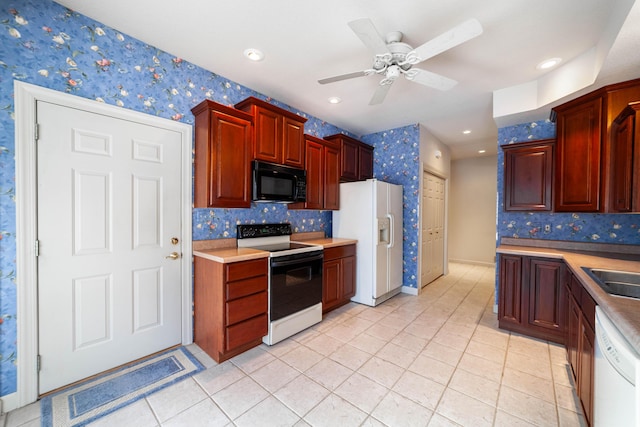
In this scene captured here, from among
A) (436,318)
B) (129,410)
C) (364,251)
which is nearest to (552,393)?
(436,318)

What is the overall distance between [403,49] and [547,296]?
8.73ft

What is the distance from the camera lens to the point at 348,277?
139 inches

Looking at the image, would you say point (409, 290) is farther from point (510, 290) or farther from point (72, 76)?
point (72, 76)

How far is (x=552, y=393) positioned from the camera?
1847mm

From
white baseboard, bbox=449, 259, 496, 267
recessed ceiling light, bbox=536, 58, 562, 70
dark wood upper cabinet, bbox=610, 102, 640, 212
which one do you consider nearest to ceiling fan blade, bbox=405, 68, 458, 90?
recessed ceiling light, bbox=536, 58, 562, 70

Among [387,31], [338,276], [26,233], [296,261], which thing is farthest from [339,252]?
[26,233]

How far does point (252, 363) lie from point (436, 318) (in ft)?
7.27

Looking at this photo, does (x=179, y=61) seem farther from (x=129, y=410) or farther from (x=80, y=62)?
(x=129, y=410)

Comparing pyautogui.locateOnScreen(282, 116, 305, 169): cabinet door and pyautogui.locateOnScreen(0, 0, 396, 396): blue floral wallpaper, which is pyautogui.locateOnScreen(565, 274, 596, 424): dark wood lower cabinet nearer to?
pyautogui.locateOnScreen(282, 116, 305, 169): cabinet door

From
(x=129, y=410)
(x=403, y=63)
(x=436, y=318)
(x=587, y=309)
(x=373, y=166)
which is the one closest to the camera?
(x=587, y=309)

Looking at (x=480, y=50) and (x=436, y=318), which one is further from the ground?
(x=480, y=50)

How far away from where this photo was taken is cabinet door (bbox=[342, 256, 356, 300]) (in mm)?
3463

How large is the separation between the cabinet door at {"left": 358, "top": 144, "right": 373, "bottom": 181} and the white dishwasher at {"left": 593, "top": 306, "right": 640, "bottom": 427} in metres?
3.29

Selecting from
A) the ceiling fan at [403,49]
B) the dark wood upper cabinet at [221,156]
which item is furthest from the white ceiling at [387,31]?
the dark wood upper cabinet at [221,156]
